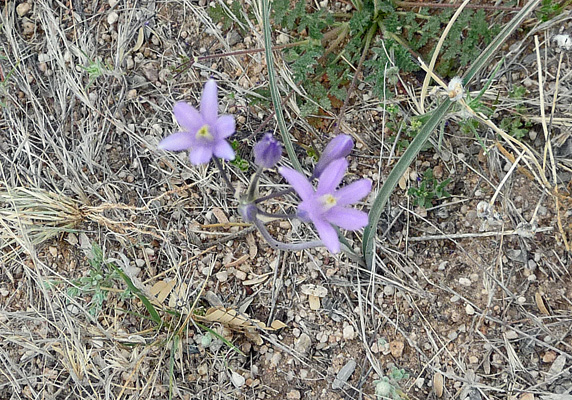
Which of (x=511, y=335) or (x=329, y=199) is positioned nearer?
(x=329, y=199)

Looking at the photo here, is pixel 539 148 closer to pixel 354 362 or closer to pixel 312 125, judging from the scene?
pixel 312 125

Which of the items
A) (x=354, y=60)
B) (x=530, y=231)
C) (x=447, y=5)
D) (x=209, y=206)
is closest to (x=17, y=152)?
(x=209, y=206)

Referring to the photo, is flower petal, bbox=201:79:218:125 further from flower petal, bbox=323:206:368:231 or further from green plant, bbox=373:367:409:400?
green plant, bbox=373:367:409:400

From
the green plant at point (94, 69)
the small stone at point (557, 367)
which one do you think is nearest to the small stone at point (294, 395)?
the small stone at point (557, 367)

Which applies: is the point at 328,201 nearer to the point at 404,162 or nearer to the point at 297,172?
the point at 297,172

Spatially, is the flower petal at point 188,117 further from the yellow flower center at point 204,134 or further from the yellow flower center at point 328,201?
the yellow flower center at point 328,201

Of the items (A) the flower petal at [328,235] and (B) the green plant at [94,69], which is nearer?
(A) the flower petal at [328,235]

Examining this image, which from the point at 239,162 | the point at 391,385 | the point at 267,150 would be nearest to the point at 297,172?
the point at 267,150
